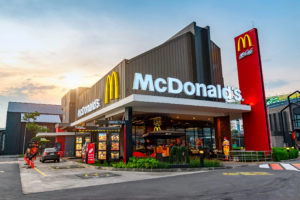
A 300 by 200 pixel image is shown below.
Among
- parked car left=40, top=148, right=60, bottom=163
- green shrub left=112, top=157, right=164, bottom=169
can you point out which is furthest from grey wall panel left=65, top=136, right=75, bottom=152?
green shrub left=112, top=157, right=164, bottom=169

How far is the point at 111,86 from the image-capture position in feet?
68.5

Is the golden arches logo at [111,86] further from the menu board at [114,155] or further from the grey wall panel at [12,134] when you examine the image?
the grey wall panel at [12,134]

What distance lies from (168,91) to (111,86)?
5.94m

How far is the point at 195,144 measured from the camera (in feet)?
103

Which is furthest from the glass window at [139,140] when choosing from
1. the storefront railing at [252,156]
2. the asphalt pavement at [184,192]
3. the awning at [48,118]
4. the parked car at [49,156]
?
the awning at [48,118]

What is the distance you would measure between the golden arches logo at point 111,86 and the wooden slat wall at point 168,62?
1.32m

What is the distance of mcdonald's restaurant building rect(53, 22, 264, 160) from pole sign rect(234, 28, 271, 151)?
86 cm

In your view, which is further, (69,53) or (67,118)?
(67,118)

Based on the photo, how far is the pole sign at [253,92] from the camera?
19.9m

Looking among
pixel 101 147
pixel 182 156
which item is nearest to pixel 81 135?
pixel 101 147

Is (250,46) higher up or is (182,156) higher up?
(250,46)

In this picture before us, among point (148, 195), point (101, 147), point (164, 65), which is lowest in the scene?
point (148, 195)

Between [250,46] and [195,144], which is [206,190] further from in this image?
[195,144]

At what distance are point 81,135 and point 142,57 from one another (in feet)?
37.8
